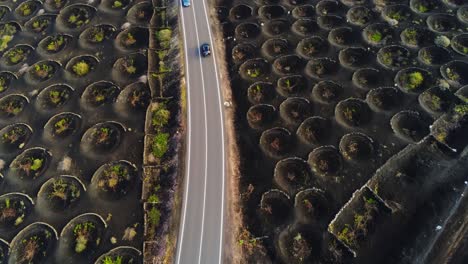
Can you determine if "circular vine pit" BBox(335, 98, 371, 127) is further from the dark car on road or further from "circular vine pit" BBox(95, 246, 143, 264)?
"circular vine pit" BBox(95, 246, 143, 264)

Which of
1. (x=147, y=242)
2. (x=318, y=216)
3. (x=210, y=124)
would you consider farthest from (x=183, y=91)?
(x=318, y=216)

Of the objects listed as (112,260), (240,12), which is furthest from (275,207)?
(240,12)

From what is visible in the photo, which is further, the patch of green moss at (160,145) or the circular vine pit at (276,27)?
the circular vine pit at (276,27)

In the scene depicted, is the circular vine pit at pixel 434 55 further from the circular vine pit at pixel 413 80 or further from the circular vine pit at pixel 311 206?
the circular vine pit at pixel 311 206

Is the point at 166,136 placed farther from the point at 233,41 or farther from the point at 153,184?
the point at 233,41

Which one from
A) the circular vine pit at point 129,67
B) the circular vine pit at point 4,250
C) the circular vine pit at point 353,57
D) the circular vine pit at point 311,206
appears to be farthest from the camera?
the circular vine pit at point 129,67

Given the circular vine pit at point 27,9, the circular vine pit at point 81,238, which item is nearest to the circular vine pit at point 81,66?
the circular vine pit at point 27,9

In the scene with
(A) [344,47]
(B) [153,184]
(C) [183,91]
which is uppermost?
(A) [344,47]
